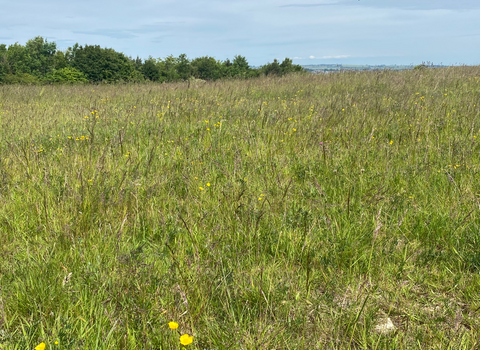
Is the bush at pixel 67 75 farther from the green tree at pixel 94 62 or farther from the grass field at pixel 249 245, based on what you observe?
the grass field at pixel 249 245

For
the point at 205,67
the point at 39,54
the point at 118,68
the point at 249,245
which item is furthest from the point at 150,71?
the point at 39,54

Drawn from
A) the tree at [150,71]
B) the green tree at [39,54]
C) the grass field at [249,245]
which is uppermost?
the green tree at [39,54]

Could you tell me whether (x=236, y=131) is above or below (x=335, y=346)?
above

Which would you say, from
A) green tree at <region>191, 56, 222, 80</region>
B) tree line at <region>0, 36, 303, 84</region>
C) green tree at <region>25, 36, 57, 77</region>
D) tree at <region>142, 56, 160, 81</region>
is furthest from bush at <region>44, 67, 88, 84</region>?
green tree at <region>25, 36, 57, 77</region>

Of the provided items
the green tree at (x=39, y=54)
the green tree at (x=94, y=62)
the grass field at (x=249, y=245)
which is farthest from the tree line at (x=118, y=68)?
the grass field at (x=249, y=245)

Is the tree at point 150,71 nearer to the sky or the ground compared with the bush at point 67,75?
nearer to the sky

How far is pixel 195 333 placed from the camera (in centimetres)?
A: 145

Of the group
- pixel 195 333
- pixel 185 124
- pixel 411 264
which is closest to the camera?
pixel 195 333

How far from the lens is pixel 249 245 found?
2.06m

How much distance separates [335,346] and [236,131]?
3.43 metres

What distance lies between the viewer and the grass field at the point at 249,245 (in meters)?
1.47

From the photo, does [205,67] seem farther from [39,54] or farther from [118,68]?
[39,54]

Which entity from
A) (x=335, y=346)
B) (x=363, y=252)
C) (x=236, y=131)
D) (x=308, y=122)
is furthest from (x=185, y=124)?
(x=335, y=346)

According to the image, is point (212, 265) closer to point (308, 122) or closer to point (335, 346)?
point (335, 346)
